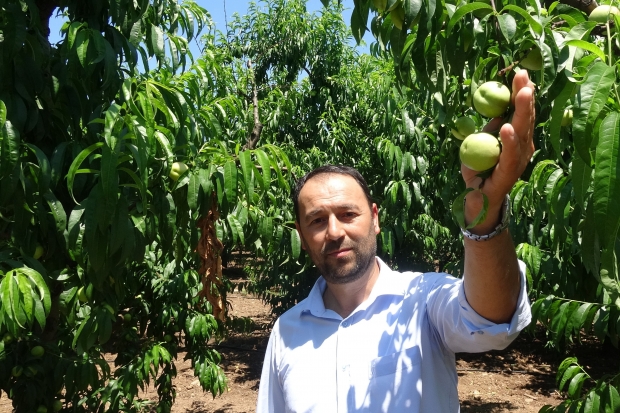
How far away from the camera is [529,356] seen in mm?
7805

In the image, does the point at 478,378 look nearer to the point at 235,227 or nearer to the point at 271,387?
the point at 235,227

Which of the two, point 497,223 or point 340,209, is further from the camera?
point 340,209

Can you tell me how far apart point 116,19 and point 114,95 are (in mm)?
280

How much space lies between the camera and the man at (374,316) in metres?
1.11

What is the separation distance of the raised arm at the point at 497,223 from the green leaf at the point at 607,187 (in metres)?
0.23

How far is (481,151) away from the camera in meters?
0.92

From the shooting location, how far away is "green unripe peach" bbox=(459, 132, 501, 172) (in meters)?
0.92

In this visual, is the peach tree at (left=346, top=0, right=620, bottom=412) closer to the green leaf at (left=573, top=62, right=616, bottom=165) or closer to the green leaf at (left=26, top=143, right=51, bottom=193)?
the green leaf at (left=573, top=62, right=616, bottom=165)

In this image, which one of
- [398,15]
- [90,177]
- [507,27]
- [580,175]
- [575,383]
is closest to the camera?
[580,175]

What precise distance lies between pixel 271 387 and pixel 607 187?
1.24 m

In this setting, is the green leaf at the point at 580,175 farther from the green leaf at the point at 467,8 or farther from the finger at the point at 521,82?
A: the green leaf at the point at 467,8

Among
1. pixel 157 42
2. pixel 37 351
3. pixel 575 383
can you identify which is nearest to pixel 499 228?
pixel 575 383

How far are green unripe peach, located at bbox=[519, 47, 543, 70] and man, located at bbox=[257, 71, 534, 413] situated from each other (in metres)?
0.11

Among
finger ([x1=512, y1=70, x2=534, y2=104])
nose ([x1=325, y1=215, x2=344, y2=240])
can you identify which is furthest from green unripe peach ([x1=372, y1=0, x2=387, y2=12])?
nose ([x1=325, y1=215, x2=344, y2=240])
